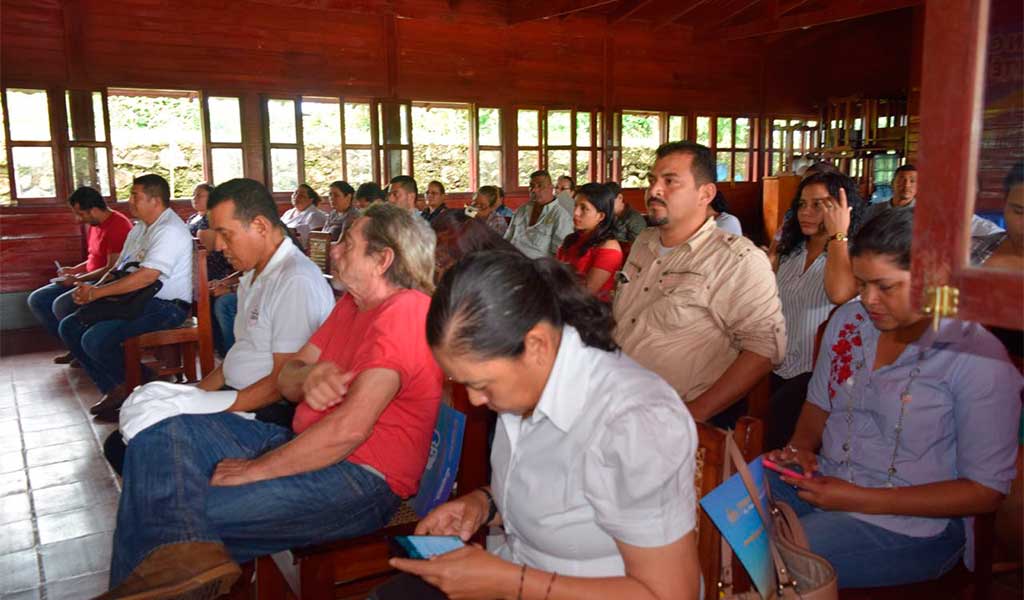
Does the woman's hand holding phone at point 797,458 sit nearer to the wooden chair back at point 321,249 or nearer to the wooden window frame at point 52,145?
the wooden chair back at point 321,249

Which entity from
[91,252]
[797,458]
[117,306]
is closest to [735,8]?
[91,252]

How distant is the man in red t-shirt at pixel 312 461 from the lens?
153 centimetres

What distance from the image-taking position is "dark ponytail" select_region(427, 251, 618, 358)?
1.12 m

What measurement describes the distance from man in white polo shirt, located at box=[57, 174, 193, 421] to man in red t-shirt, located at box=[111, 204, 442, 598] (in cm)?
242

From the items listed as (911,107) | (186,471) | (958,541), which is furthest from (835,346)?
(911,107)

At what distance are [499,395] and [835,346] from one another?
0.96 m

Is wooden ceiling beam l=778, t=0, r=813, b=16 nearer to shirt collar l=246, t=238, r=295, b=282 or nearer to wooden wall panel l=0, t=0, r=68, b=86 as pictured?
wooden wall panel l=0, t=0, r=68, b=86

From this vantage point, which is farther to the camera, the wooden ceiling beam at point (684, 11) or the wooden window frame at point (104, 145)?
the wooden ceiling beam at point (684, 11)

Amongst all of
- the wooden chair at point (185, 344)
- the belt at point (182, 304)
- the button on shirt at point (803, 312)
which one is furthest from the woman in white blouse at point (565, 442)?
the belt at point (182, 304)

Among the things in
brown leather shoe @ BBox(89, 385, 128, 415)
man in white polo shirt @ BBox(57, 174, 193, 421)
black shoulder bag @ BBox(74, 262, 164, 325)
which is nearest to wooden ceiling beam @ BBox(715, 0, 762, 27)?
man in white polo shirt @ BBox(57, 174, 193, 421)

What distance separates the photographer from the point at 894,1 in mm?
7875

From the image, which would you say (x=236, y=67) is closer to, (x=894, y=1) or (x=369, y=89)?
(x=369, y=89)

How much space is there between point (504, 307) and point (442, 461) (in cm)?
80

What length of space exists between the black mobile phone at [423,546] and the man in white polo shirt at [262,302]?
976 mm
